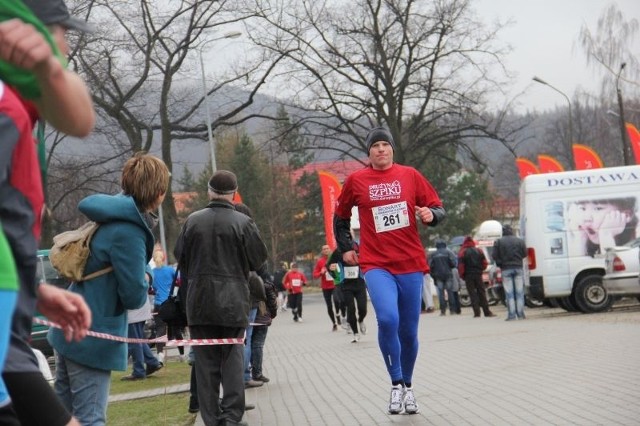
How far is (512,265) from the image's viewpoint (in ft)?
75.0

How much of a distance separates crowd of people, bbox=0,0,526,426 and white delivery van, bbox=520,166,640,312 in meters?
10.3

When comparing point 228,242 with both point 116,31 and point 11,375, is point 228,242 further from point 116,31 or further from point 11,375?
point 116,31

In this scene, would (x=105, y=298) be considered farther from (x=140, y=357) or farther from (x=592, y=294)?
(x=592, y=294)

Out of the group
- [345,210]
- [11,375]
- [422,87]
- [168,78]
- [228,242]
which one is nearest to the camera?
[11,375]

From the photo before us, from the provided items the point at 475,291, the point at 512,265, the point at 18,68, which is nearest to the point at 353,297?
the point at 512,265

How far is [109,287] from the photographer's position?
509 centimetres

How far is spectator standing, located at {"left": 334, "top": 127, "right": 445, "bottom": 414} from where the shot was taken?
26.9ft

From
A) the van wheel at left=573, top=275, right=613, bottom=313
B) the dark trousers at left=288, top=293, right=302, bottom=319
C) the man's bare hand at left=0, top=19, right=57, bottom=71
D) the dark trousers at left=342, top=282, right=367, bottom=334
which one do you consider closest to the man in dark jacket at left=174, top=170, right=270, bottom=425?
the man's bare hand at left=0, top=19, right=57, bottom=71

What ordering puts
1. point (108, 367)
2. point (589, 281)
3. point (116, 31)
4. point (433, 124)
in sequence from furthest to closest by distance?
point (433, 124) < point (116, 31) < point (589, 281) < point (108, 367)

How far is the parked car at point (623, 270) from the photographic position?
68.4ft

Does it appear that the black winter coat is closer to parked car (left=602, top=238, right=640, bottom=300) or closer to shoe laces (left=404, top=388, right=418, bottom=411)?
shoe laces (left=404, top=388, right=418, bottom=411)

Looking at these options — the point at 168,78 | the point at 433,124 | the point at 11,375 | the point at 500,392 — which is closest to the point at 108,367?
the point at 11,375

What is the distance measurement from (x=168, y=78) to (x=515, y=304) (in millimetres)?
14310

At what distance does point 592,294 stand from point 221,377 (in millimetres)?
16026
